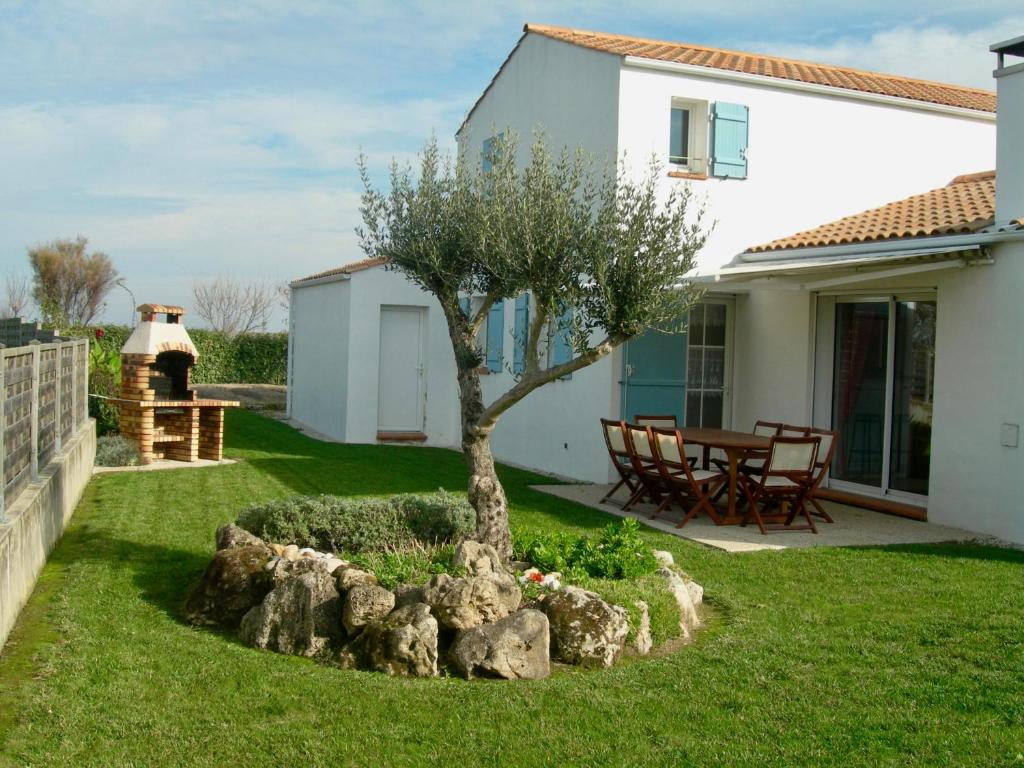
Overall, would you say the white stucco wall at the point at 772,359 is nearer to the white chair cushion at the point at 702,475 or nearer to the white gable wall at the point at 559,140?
the white gable wall at the point at 559,140

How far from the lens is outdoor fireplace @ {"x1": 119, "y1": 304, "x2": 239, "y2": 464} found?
48.3ft

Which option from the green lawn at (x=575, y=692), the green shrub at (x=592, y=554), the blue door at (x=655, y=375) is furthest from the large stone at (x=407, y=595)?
the blue door at (x=655, y=375)

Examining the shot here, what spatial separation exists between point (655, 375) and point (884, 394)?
115 inches

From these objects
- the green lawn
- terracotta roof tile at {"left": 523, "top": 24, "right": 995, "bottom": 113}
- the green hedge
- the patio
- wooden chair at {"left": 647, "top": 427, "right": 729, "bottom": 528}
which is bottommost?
the green lawn

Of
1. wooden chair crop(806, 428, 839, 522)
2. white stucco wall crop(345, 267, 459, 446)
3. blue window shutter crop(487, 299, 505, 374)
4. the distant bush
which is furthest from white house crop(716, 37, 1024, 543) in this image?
white stucco wall crop(345, 267, 459, 446)

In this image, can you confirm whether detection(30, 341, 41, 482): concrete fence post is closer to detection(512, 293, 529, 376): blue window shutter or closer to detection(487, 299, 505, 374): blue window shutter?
detection(512, 293, 529, 376): blue window shutter

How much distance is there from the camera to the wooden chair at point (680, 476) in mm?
10695

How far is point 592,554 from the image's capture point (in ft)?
24.5

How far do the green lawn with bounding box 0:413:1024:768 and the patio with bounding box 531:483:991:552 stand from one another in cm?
149

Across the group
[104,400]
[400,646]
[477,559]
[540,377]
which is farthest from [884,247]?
[104,400]

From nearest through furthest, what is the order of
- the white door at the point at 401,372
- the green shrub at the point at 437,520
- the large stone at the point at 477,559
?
the large stone at the point at 477,559 < the green shrub at the point at 437,520 < the white door at the point at 401,372

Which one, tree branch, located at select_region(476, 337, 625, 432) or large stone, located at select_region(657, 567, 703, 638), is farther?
tree branch, located at select_region(476, 337, 625, 432)

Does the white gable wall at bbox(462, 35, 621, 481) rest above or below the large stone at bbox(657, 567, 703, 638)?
above

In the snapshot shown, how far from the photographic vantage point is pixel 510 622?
5957mm
